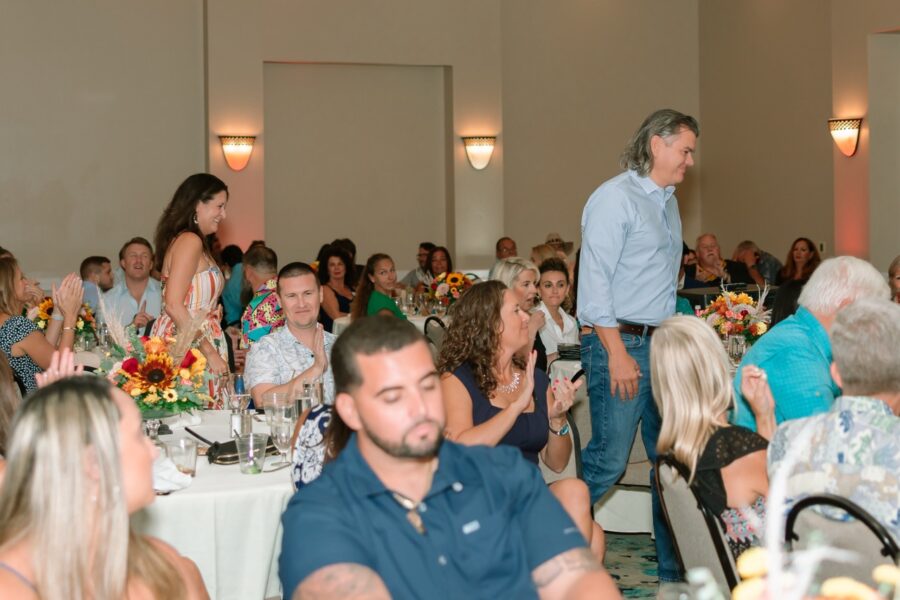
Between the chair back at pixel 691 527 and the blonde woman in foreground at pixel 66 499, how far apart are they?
5.02ft

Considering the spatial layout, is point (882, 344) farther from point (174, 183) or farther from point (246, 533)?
point (174, 183)

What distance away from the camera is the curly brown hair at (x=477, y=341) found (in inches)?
155

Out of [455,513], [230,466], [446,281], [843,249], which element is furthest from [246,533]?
[843,249]

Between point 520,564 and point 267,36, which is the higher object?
point 267,36

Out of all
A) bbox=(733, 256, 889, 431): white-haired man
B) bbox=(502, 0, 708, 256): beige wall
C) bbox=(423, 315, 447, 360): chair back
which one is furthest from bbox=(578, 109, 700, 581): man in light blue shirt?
bbox=(502, 0, 708, 256): beige wall

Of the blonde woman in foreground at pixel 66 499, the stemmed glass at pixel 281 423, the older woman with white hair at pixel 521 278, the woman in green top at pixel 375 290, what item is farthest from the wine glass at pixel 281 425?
the woman in green top at pixel 375 290

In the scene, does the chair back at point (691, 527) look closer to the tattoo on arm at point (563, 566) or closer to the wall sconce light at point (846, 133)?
the tattoo on arm at point (563, 566)

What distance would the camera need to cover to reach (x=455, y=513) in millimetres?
2287

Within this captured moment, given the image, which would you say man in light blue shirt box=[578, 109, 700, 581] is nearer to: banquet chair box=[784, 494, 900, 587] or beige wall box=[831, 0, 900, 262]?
banquet chair box=[784, 494, 900, 587]

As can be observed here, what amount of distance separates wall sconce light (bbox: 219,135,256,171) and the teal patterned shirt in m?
9.61

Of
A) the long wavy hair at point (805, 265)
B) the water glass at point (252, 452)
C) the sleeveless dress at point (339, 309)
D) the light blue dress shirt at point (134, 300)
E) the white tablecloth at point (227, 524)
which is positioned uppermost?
the long wavy hair at point (805, 265)

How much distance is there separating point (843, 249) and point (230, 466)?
8.84 meters

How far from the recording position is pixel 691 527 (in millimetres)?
2988

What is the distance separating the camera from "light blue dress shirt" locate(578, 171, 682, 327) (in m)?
4.34
